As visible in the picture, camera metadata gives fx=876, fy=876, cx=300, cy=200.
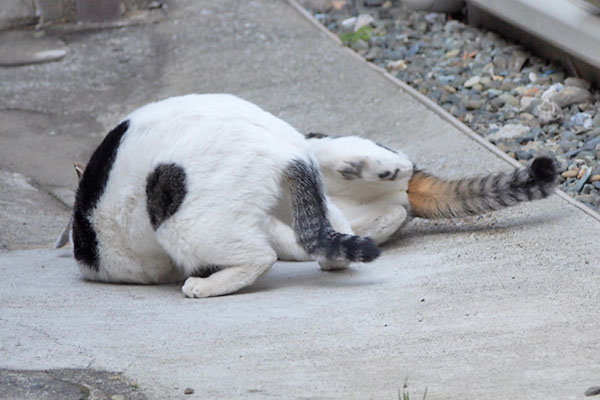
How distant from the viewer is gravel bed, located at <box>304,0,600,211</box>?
599 cm

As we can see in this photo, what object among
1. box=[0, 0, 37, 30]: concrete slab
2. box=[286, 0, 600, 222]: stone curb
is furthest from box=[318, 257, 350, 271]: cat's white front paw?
box=[0, 0, 37, 30]: concrete slab

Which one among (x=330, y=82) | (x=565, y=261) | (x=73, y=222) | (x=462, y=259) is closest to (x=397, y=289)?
(x=462, y=259)

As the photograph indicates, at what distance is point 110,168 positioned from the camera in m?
4.47

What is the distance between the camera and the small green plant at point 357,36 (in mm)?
8961

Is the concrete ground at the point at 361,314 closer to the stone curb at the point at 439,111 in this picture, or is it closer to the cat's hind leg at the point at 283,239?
the stone curb at the point at 439,111

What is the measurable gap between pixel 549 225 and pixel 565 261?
0.59 meters

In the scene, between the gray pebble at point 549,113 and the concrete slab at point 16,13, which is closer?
the gray pebble at point 549,113

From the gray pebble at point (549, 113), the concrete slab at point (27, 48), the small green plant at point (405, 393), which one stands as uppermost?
the small green plant at point (405, 393)

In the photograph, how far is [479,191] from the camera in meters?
4.88

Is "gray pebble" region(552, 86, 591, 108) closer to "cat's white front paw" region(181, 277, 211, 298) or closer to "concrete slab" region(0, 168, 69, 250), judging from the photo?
"cat's white front paw" region(181, 277, 211, 298)

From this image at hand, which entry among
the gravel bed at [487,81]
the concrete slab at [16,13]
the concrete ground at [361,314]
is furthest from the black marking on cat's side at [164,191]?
the concrete slab at [16,13]

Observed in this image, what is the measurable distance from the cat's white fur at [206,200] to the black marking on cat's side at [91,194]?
0.04 meters

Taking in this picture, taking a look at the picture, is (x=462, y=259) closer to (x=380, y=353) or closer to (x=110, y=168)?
(x=380, y=353)

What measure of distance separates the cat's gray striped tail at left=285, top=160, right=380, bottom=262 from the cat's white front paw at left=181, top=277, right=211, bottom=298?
503mm
